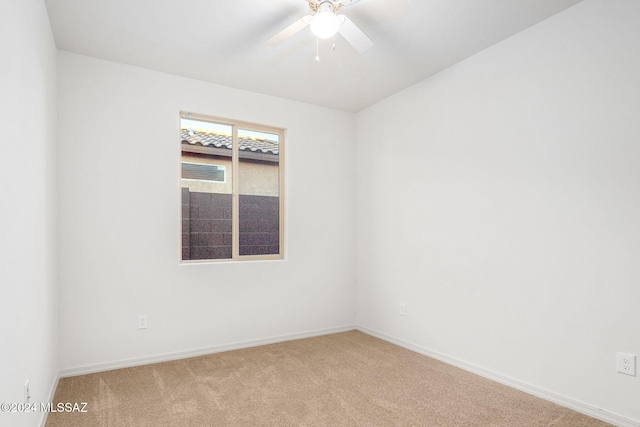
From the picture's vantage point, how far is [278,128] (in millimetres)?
3955

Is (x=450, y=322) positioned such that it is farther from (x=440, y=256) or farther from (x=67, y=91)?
(x=67, y=91)

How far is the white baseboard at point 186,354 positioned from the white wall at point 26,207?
30 centimetres

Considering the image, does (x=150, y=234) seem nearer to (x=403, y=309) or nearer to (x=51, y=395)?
(x=51, y=395)

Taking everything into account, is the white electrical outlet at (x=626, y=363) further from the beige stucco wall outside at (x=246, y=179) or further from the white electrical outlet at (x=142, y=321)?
the white electrical outlet at (x=142, y=321)

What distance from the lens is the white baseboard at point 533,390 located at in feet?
6.97

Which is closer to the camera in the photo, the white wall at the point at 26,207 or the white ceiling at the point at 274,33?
the white wall at the point at 26,207

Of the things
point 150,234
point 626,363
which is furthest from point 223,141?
point 626,363

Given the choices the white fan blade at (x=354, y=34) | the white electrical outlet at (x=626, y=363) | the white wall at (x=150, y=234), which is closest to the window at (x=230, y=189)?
the white wall at (x=150, y=234)

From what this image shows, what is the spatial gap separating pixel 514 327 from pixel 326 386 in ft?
4.63

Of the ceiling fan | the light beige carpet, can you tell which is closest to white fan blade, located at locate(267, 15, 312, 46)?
the ceiling fan

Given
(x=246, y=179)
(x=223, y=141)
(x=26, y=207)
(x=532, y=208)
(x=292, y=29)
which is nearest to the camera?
(x=26, y=207)

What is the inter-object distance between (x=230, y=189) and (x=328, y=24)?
2090mm

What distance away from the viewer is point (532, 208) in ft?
8.45

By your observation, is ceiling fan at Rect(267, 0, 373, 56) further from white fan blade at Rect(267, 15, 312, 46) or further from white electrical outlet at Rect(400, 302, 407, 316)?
white electrical outlet at Rect(400, 302, 407, 316)
